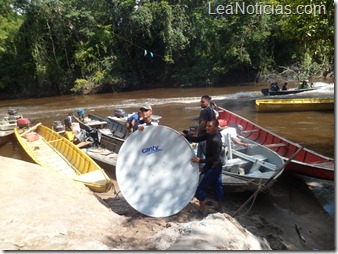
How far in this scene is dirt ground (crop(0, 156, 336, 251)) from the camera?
3506 mm

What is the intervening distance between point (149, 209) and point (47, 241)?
1.36 meters

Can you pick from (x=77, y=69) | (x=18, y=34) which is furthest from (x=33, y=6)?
(x=77, y=69)

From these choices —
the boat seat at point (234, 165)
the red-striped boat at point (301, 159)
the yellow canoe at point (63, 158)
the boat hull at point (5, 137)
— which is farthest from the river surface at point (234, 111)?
the boat seat at point (234, 165)

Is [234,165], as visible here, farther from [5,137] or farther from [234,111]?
[234,111]

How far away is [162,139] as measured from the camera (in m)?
4.26

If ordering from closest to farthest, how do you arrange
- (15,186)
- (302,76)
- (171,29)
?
(15,186) → (302,76) → (171,29)

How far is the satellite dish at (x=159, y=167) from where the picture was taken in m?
4.24

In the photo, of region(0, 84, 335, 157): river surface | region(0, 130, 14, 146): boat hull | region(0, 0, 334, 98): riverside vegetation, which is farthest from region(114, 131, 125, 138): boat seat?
region(0, 0, 334, 98): riverside vegetation

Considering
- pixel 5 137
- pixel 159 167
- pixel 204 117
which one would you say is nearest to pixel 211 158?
pixel 159 167

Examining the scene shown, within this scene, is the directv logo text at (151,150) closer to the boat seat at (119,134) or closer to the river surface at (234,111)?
the river surface at (234,111)

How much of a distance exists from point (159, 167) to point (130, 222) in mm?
973

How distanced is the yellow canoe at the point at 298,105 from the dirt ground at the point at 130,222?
8.53m

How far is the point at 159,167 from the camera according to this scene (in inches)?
168

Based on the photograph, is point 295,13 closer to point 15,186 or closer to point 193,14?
point 15,186
